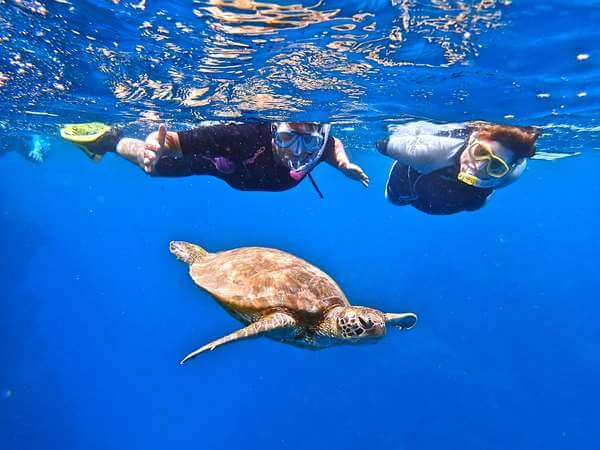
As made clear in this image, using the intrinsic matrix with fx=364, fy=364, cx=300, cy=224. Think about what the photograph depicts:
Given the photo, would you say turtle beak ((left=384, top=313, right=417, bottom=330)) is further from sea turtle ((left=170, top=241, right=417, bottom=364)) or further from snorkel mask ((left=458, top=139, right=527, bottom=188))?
snorkel mask ((left=458, top=139, right=527, bottom=188))

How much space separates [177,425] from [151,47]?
89.6ft

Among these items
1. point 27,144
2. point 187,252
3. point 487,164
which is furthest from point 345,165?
point 27,144

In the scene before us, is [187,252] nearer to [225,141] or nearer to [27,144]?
[225,141]

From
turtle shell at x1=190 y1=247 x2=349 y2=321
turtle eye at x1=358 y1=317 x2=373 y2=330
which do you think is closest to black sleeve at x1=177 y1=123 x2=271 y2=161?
turtle shell at x1=190 y1=247 x2=349 y2=321

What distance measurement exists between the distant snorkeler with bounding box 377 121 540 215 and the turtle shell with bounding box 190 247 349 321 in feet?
10.8

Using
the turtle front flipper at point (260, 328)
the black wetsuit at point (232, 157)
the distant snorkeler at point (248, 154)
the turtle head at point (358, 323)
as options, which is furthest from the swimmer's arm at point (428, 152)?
the turtle front flipper at point (260, 328)

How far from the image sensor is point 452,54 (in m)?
6.80

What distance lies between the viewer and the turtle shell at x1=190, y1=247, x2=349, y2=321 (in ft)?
15.0

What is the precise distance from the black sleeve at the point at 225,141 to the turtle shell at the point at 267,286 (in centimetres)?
190

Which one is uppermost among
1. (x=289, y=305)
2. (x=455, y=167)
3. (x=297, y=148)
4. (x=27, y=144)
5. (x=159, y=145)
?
(x=159, y=145)

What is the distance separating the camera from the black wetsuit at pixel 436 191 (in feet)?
24.3

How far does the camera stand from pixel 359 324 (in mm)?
4078

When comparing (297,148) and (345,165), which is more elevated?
(297,148)

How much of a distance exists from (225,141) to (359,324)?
156 inches
